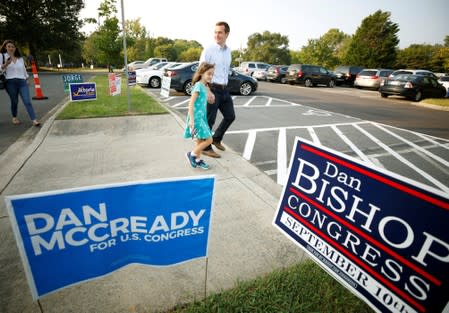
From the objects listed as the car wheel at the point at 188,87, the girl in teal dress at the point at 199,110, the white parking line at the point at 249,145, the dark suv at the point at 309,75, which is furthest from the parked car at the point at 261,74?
the girl in teal dress at the point at 199,110

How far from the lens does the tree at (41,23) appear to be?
37.2m

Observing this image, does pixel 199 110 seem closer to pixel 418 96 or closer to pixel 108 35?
pixel 418 96

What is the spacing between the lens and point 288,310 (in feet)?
5.85

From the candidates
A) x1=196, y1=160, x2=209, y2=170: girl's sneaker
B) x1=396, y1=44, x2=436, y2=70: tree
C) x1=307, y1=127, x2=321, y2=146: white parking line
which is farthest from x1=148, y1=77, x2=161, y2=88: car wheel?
x1=396, y1=44, x2=436, y2=70: tree

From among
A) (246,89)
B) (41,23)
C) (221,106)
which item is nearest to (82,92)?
(221,106)

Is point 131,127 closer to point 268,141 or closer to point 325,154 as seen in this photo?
point 268,141

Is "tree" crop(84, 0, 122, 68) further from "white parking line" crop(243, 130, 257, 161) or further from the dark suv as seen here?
"white parking line" crop(243, 130, 257, 161)

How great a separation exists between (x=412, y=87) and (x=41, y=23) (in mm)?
49546

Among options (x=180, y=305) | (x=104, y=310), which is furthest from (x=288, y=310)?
(x=104, y=310)

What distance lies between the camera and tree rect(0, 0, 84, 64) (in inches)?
1464

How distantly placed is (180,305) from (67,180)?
2.62m

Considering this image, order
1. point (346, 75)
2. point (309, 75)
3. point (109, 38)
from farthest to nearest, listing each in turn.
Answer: point (346, 75), point (109, 38), point (309, 75)

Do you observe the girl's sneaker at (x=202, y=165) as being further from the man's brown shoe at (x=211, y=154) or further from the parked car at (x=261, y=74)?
the parked car at (x=261, y=74)

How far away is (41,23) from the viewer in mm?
39562
